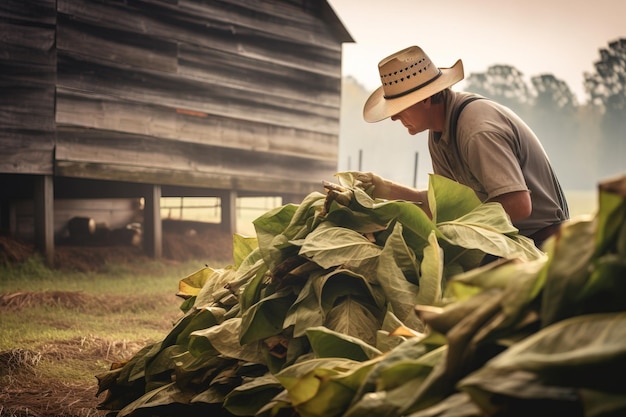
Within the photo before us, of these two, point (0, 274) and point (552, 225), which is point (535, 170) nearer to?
point (552, 225)

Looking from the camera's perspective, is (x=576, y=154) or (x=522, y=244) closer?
(x=522, y=244)

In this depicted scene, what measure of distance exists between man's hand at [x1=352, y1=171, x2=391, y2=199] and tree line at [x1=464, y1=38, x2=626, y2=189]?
36.7 m

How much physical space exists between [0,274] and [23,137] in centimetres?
153

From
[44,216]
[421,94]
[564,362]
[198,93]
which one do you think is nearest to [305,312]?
[564,362]

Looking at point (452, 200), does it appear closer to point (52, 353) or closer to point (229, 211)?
point (52, 353)

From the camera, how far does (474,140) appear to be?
261 cm

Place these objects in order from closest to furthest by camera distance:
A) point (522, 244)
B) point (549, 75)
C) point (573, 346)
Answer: point (573, 346)
point (522, 244)
point (549, 75)

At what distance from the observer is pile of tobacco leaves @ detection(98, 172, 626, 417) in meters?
0.78

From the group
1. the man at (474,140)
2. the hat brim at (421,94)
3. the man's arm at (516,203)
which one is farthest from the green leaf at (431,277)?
the hat brim at (421,94)

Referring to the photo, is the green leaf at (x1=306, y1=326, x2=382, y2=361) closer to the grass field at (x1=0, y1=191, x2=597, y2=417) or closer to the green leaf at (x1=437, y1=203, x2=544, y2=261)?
the green leaf at (x1=437, y1=203, x2=544, y2=261)

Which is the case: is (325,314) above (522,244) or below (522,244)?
below

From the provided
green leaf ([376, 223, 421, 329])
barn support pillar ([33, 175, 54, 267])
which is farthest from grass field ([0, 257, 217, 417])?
green leaf ([376, 223, 421, 329])

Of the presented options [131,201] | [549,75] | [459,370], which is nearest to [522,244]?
[459,370]

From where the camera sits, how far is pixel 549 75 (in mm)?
40031
